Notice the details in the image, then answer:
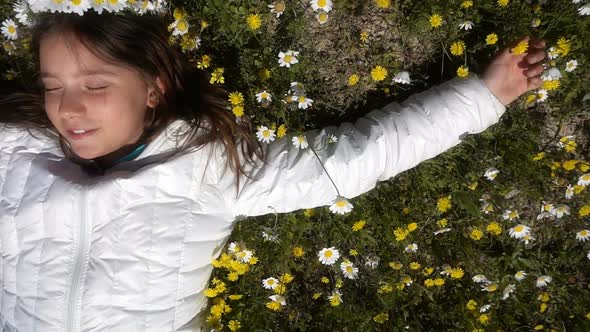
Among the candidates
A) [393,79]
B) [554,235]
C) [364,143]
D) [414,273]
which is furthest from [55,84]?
[554,235]

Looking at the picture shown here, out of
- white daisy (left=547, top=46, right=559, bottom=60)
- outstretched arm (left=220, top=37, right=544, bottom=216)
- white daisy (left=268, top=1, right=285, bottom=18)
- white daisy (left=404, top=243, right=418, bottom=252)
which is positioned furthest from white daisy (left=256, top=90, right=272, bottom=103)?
white daisy (left=547, top=46, right=559, bottom=60)

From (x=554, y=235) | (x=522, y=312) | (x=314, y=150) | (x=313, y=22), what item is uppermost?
(x=313, y=22)

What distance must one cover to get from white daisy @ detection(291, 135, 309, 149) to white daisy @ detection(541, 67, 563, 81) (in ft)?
3.35

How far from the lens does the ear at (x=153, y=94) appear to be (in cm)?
173

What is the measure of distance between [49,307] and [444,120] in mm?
1692

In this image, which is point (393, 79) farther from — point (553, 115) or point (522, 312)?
point (522, 312)

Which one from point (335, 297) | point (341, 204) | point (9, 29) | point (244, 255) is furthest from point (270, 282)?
point (9, 29)

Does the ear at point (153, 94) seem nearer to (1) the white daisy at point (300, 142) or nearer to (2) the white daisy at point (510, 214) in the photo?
(1) the white daisy at point (300, 142)

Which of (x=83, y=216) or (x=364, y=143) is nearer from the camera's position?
(x=83, y=216)

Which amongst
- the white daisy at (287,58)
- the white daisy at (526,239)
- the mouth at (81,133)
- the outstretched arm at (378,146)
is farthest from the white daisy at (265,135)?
the white daisy at (526,239)

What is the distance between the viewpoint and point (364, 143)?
180 centimetres

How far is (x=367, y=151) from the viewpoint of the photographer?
5.86 feet

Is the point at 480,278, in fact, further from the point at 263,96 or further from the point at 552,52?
the point at 263,96

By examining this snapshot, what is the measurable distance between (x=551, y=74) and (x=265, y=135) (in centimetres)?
121
